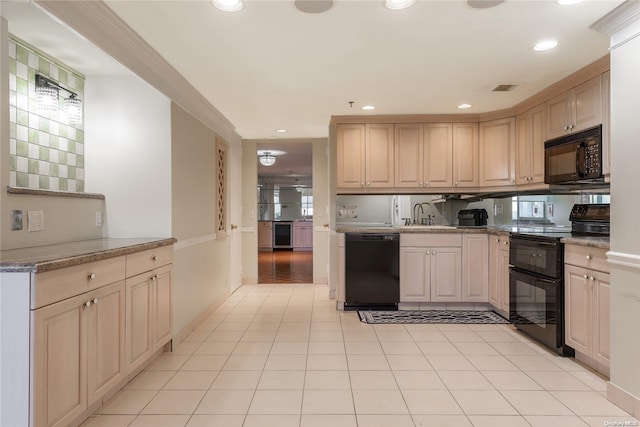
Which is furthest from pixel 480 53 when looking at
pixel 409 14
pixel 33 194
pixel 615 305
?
pixel 33 194

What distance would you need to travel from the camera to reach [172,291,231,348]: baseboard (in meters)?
3.12

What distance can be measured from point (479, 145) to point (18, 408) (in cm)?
457

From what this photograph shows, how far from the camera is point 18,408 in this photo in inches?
58.2

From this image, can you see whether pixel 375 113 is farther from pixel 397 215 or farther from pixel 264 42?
pixel 264 42

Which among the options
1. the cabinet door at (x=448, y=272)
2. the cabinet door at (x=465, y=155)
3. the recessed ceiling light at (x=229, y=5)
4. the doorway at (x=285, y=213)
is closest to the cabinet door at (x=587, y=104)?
the cabinet door at (x=465, y=155)

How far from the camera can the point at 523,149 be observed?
12.8 feet

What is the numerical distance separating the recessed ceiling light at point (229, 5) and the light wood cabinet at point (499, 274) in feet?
10.3

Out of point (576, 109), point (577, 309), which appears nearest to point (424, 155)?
point (576, 109)

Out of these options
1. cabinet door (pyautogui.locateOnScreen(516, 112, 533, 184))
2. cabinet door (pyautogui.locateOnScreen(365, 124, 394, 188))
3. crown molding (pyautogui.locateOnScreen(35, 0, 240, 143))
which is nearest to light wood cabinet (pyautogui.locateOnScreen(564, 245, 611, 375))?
cabinet door (pyautogui.locateOnScreen(516, 112, 533, 184))

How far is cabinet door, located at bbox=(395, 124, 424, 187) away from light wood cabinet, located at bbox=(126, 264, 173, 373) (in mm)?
2794

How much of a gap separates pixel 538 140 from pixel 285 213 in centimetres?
1014

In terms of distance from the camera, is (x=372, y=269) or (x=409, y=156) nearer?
(x=372, y=269)

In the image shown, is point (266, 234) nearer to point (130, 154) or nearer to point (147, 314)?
point (130, 154)

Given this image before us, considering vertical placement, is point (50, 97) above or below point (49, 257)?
above
